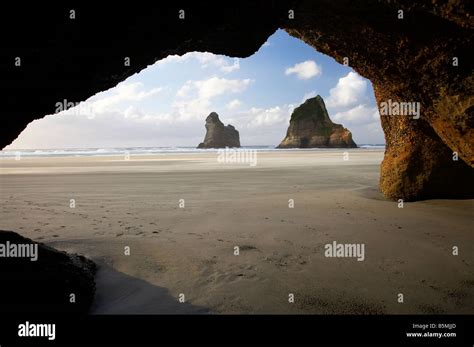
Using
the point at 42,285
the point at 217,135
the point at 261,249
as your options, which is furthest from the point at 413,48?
the point at 217,135

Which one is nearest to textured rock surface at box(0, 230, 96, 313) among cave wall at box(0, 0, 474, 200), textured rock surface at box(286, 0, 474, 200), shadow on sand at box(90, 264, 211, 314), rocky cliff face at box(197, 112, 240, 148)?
shadow on sand at box(90, 264, 211, 314)

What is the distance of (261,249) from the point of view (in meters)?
3.73

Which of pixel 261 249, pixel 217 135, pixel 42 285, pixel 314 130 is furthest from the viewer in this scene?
pixel 217 135

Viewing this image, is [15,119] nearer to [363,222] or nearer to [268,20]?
[268,20]

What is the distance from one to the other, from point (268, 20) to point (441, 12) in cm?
199

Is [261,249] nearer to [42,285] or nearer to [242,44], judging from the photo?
[42,285]

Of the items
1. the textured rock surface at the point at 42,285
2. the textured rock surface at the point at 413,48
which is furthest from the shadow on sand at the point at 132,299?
the textured rock surface at the point at 413,48

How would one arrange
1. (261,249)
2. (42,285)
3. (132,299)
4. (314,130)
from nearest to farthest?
(42,285) < (132,299) < (261,249) < (314,130)

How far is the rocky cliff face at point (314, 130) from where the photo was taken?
2653 inches

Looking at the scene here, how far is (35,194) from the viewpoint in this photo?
7.78 metres

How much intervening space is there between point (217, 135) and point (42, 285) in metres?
92.4

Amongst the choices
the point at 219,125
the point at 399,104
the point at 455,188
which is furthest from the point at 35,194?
the point at 219,125

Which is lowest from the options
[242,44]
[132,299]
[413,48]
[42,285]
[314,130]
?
[132,299]

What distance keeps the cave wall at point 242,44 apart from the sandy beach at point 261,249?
5.22ft
